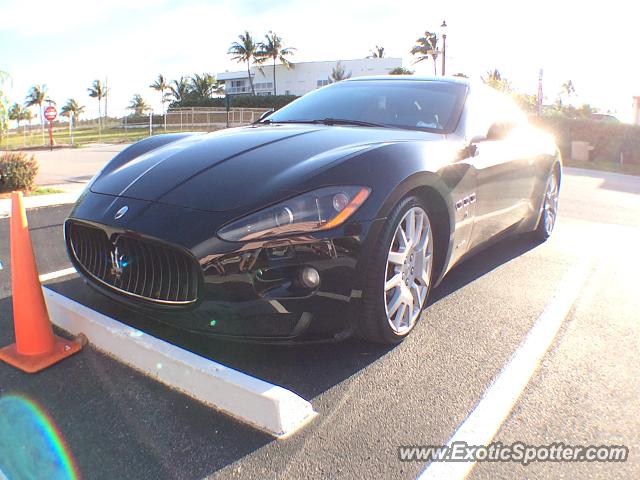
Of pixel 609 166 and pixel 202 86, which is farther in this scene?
pixel 202 86

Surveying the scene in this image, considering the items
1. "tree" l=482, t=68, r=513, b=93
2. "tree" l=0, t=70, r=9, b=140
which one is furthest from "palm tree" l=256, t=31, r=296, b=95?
"tree" l=0, t=70, r=9, b=140

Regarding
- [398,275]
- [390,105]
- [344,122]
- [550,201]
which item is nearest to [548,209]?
[550,201]

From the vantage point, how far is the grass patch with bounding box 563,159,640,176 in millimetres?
16514

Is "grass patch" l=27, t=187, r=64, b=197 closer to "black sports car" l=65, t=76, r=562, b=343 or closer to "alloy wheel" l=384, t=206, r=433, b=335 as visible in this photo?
"black sports car" l=65, t=76, r=562, b=343

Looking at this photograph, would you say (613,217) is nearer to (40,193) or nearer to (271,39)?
(40,193)

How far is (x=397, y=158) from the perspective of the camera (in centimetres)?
269

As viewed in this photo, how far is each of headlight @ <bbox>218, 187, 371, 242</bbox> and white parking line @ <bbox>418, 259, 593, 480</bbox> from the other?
99 centimetres

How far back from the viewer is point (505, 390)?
7.95 ft

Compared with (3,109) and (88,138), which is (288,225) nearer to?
(3,109)

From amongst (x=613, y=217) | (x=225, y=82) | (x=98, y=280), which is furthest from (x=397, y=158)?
(x=225, y=82)

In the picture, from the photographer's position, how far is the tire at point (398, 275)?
8.19ft

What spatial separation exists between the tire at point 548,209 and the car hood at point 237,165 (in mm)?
2288

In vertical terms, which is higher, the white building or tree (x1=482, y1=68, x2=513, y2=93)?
the white building

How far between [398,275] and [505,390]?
0.71 m
